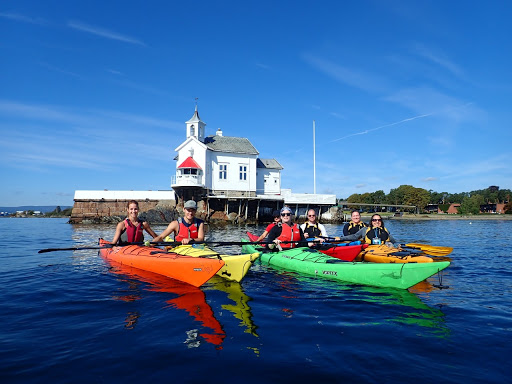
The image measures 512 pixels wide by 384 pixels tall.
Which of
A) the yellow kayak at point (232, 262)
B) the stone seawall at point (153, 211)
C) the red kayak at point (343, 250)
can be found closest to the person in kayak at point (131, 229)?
the yellow kayak at point (232, 262)

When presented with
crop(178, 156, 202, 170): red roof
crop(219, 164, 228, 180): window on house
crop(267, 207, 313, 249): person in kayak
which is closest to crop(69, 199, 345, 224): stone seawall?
crop(219, 164, 228, 180): window on house

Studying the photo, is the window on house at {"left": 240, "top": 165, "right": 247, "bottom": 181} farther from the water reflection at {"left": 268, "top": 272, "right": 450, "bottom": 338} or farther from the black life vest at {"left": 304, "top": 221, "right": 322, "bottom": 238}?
the water reflection at {"left": 268, "top": 272, "right": 450, "bottom": 338}

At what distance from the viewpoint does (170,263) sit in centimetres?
833

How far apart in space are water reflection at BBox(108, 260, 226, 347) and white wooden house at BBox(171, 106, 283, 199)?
26516 millimetres

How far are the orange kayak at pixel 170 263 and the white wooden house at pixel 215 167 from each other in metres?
25.8

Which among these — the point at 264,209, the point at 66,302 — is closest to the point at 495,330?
the point at 66,302

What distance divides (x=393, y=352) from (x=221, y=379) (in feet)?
7.74

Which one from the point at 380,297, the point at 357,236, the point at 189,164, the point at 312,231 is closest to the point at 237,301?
the point at 380,297

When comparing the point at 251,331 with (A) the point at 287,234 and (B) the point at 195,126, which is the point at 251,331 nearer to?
(A) the point at 287,234

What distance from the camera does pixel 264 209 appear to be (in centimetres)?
4162

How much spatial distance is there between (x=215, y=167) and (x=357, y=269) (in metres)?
32.0

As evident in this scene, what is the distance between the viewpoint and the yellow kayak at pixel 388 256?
8984 millimetres

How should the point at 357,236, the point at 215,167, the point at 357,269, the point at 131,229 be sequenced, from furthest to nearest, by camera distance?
the point at 215,167
the point at 357,236
the point at 131,229
the point at 357,269

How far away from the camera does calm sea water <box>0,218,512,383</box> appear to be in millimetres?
3967
